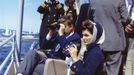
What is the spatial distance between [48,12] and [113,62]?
77.0 inches

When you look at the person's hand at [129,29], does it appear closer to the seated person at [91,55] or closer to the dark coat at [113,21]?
the dark coat at [113,21]

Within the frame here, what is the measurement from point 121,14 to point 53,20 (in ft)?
5.95

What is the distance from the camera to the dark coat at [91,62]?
3662 mm

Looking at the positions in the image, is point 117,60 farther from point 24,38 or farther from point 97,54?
point 24,38

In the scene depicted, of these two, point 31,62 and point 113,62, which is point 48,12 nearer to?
point 31,62

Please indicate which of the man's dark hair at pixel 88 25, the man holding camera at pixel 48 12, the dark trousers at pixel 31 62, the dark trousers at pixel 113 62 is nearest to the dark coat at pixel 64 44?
the dark trousers at pixel 31 62

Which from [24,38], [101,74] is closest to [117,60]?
[101,74]

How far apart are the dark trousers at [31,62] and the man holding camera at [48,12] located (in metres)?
0.73

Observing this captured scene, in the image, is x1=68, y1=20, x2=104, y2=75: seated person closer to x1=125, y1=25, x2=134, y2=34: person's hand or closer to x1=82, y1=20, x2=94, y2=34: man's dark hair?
x1=82, y1=20, x2=94, y2=34: man's dark hair

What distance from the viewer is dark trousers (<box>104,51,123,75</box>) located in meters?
4.87

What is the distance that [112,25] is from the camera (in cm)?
483

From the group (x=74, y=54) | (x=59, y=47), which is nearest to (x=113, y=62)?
(x=59, y=47)

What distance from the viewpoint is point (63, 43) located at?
4.97 meters

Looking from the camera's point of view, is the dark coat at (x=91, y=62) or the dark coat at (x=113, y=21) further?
the dark coat at (x=113, y=21)
